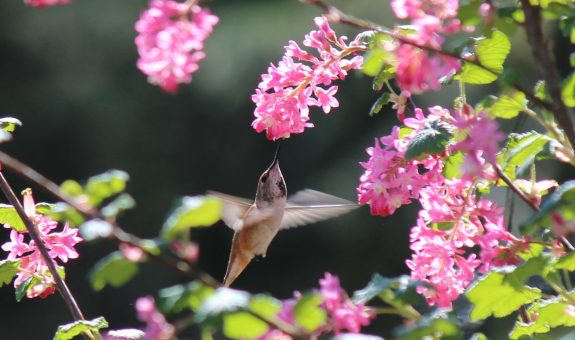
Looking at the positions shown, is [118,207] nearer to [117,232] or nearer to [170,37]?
[117,232]

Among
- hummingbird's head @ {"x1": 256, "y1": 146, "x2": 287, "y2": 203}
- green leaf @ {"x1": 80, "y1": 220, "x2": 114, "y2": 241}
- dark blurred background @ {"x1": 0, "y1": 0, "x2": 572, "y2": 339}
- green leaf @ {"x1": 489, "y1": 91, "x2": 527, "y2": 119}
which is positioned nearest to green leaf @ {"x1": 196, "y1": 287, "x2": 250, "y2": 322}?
green leaf @ {"x1": 80, "y1": 220, "x2": 114, "y2": 241}

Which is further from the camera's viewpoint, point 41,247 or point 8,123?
point 8,123

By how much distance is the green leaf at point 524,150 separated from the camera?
4.43 ft

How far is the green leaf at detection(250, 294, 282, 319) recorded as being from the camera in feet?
3.06

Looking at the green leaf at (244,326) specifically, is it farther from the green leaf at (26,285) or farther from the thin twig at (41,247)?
the green leaf at (26,285)

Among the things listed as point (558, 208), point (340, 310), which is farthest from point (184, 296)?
point (558, 208)

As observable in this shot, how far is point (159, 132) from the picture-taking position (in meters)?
6.95

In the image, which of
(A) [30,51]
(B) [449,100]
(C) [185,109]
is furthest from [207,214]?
(A) [30,51]

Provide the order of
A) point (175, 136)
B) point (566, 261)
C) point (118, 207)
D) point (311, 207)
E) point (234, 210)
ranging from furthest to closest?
point (175, 136) < point (311, 207) < point (234, 210) < point (566, 261) < point (118, 207)

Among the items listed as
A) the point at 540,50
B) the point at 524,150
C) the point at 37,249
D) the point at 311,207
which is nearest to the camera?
the point at 540,50

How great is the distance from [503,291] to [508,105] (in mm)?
247

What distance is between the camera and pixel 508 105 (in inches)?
54.0

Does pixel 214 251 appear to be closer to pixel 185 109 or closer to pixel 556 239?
pixel 185 109

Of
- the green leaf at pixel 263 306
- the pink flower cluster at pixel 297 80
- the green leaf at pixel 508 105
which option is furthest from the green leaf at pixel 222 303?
the pink flower cluster at pixel 297 80
